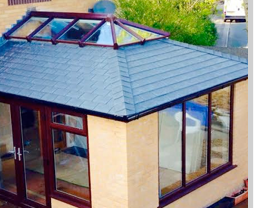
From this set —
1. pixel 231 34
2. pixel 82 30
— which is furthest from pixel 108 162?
pixel 231 34

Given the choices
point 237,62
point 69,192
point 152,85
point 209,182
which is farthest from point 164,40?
point 69,192

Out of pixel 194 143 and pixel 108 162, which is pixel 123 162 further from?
pixel 194 143

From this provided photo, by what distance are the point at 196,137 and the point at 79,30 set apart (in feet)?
9.76

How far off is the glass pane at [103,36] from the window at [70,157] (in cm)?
165

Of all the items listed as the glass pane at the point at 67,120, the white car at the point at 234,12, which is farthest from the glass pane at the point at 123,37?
the white car at the point at 234,12

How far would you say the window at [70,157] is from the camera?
7.88 meters

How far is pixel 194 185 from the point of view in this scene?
346 inches

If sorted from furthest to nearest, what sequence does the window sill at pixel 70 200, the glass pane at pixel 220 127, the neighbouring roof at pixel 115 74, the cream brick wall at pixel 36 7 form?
1. the cream brick wall at pixel 36 7
2. the glass pane at pixel 220 127
3. the window sill at pixel 70 200
4. the neighbouring roof at pixel 115 74

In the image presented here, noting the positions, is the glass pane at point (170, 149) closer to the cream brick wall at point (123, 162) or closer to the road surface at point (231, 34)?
the cream brick wall at point (123, 162)

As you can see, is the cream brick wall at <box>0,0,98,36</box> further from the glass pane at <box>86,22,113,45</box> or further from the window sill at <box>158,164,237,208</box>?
the window sill at <box>158,164,237,208</box>

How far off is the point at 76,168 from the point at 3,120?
1.82 meters

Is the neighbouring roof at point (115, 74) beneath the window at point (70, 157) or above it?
above

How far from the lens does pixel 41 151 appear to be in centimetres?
852

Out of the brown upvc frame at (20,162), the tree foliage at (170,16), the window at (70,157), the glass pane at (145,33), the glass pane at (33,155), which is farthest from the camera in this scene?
the tree foliage at (170,16)
